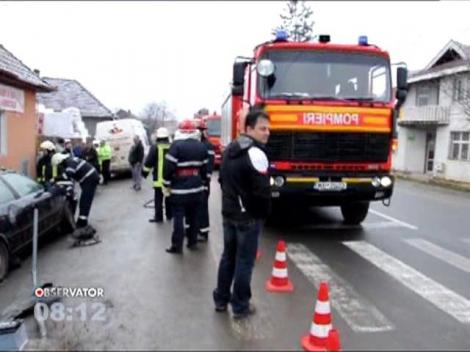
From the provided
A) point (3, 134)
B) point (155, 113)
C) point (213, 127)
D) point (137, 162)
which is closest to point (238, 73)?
point (3, 134)

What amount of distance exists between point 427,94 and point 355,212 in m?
24.3

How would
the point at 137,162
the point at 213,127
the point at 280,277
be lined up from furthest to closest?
the point at 213,127
the point at 137,162
the point at 280,277

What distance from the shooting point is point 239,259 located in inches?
201

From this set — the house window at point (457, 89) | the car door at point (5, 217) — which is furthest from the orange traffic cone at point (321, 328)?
the house window at point (457, 89)

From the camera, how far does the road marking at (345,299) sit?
512cm

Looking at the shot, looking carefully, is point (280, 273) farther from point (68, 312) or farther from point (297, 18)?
point (297, 18)

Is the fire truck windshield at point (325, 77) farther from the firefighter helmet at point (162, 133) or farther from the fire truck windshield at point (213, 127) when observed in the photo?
the fire truck windshield at point (213, 127)

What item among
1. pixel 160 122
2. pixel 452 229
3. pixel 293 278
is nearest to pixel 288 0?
pixel 160 122

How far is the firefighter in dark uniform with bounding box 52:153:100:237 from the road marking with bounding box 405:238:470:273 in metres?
5.83

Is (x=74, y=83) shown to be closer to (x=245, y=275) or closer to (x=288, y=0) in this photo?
(x=288, y=0)

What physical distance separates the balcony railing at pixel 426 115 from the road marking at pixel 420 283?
22.9 meters

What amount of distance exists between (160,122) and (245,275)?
6937 centimetres

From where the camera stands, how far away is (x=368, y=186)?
8.86 metres

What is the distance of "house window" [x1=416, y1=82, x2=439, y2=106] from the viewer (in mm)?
31000
